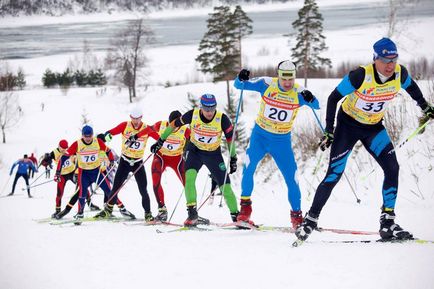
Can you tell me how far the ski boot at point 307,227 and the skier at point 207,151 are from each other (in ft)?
5.95

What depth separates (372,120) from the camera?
204 inches

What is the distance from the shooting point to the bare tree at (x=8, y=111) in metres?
37.8

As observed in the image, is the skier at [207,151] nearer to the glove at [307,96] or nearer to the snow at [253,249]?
the snow at [253,249]

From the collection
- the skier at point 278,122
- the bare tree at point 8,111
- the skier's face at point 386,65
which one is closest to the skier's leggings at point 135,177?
the skier at point 278,122

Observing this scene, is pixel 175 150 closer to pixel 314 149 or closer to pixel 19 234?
pixel 19 234

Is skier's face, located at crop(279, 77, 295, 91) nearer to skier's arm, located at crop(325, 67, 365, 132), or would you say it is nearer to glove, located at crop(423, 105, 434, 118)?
skier's arm, located at crop(325, 67, 365, 132)

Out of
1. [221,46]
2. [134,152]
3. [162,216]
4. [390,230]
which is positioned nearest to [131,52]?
[221,46]

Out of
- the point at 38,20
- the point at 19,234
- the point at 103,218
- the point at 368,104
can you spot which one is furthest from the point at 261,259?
the point at 38,20

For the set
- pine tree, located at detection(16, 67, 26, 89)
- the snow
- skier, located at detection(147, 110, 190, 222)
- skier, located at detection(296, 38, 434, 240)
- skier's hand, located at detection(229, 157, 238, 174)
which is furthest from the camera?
pine tree, located at detection(16, 67, 26, 89)

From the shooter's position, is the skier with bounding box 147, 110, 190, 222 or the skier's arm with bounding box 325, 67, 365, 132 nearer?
the skier's arm with bounding box 325, 67, 365, 132

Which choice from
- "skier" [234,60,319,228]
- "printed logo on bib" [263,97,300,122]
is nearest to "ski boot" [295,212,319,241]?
"skier" [234,60,319,228]

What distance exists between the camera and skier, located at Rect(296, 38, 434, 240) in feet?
16.2

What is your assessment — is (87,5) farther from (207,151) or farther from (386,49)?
(386,49)

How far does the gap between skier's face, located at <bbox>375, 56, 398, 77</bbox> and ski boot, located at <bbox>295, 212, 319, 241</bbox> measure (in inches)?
70.7
